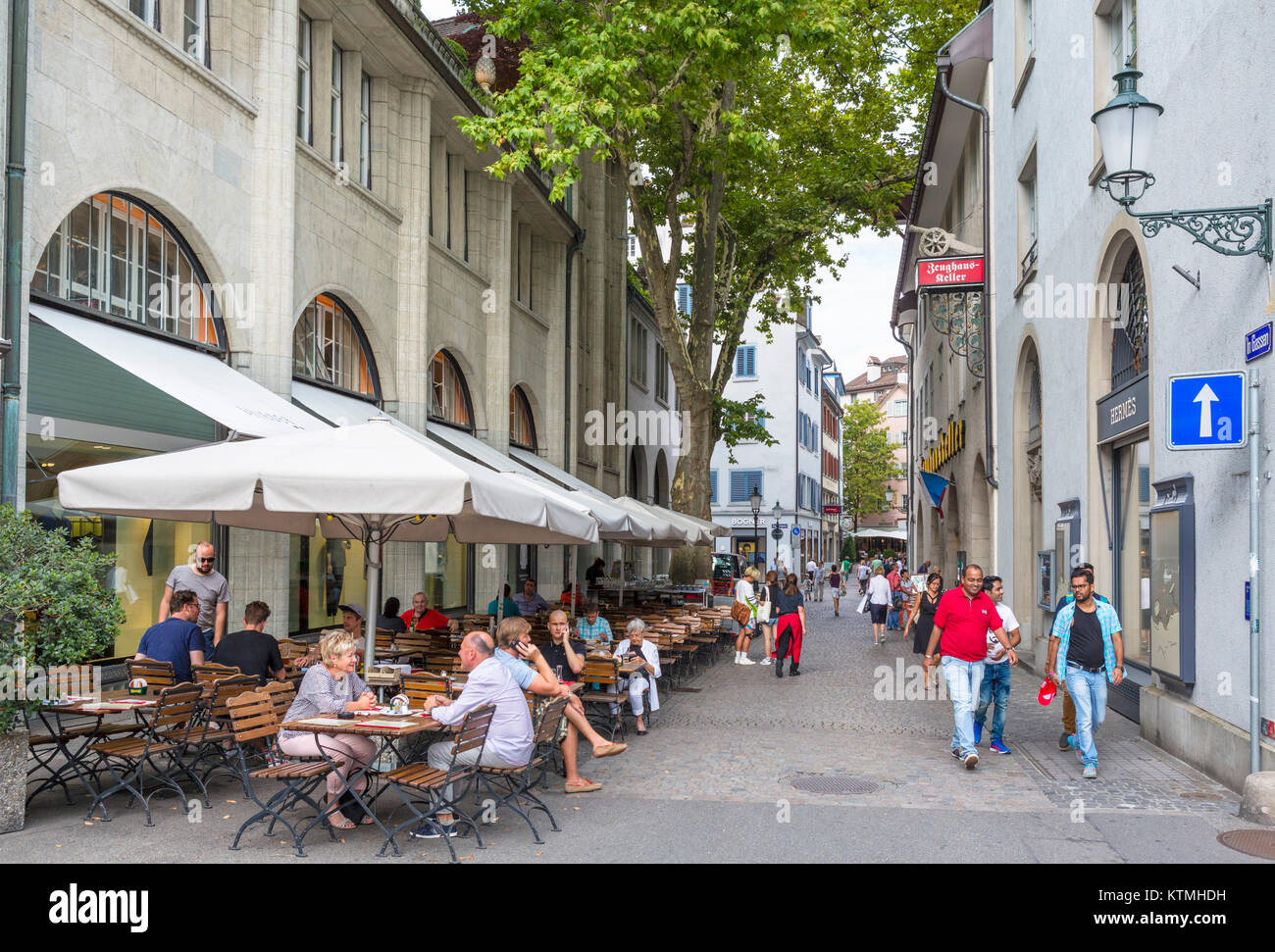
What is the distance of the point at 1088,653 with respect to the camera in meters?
9.48

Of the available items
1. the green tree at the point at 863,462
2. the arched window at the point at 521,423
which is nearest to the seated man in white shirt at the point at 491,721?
the arched window at the point at 521,423

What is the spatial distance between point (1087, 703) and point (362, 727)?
599 cm

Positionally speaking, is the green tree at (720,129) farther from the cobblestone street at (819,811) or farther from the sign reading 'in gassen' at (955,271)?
the cobblestone street at (819,811)

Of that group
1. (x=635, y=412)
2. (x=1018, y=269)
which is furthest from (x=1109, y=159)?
(x=635, y=412)

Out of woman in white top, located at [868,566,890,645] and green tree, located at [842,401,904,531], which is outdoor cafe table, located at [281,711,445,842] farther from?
green tree, located at [842,401,904,531]

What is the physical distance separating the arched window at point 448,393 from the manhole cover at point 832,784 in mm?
12391

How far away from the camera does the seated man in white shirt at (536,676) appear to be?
8.34 m

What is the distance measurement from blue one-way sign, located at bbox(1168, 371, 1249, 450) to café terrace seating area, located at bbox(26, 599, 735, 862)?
495 centimetres

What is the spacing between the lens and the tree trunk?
25.0 m

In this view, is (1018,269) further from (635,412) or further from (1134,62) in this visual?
(635,412)

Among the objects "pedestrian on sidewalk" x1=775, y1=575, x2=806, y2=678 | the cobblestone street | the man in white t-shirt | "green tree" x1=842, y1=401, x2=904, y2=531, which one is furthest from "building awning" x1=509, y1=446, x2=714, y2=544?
"green tree" x1=842, y1=401, x2=904, y2=531

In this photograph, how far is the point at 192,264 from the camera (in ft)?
42.7

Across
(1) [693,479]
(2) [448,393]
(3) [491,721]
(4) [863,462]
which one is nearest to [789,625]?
(2) [448,393]

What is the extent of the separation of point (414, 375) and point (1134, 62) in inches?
439
